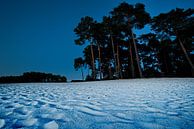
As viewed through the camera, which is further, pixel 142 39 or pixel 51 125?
pixel 142 39

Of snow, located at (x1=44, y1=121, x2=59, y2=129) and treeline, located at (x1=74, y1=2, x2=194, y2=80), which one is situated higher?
treeline, located at (x1=74, y1=2, x2=194, y2=80)

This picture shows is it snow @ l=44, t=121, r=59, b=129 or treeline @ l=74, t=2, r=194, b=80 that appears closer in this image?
snow @ l=44, t=121, r=59, b=129

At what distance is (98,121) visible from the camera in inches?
75.9

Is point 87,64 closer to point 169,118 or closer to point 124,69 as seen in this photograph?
point 124,69

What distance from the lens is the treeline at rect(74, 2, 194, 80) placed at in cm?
1785

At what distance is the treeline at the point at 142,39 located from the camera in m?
17.9

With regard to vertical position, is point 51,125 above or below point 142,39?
below

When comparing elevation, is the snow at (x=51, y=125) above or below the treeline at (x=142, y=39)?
below

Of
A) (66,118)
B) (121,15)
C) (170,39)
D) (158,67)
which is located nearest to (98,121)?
(66,118)

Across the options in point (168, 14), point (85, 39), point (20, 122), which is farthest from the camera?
point (85, 39)

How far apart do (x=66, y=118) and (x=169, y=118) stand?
5.04 feet

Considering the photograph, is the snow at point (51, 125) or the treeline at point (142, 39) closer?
the snow at point (51, 125)

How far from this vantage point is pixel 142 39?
25.0m

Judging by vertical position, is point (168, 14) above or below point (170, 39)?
above
